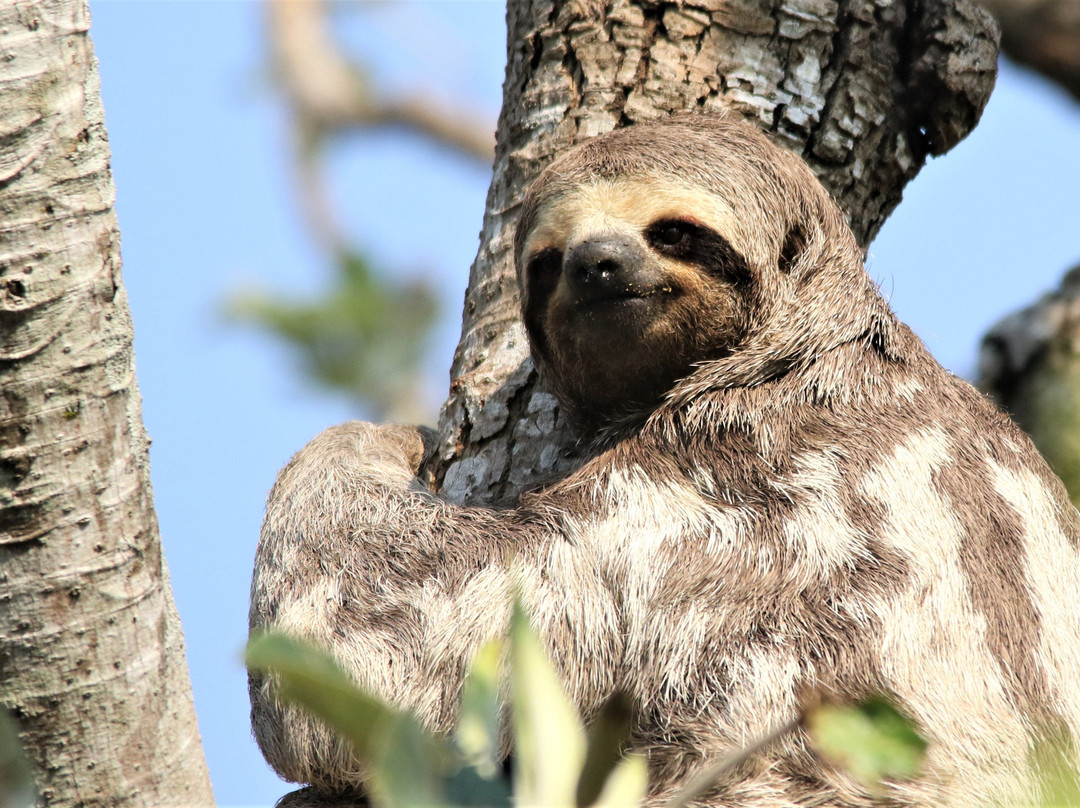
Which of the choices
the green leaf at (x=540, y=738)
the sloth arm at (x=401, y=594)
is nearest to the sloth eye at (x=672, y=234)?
the sloth arm at (x=401, y=594)

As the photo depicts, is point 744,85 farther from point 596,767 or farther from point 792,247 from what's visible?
point 596,767

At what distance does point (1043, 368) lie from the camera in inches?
295

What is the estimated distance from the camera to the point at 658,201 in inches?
209

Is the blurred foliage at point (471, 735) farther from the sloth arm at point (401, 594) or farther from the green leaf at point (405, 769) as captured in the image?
the sloth arm at point (401, 594)

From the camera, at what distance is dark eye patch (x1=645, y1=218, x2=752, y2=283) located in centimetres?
532

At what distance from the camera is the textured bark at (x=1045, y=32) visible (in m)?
1.99

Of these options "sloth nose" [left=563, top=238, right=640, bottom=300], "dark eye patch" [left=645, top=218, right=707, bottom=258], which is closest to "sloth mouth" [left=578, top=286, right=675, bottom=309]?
"sloth nose" [left=563, top=238, right=640, bottom=300]

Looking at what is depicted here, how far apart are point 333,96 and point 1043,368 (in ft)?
45.2

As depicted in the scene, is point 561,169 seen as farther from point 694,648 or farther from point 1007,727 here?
point 1007,727

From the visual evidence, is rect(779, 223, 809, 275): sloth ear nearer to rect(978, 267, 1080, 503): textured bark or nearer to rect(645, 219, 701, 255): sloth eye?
rect(645, 219, 701, 255): sloth eye

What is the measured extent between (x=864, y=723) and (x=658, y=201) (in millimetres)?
3426

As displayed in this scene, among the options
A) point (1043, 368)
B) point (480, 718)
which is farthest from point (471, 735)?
point (1043, 368)

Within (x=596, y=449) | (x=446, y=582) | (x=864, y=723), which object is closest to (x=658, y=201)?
(x=596, y=449)

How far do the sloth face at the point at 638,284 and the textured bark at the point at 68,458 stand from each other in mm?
2241
